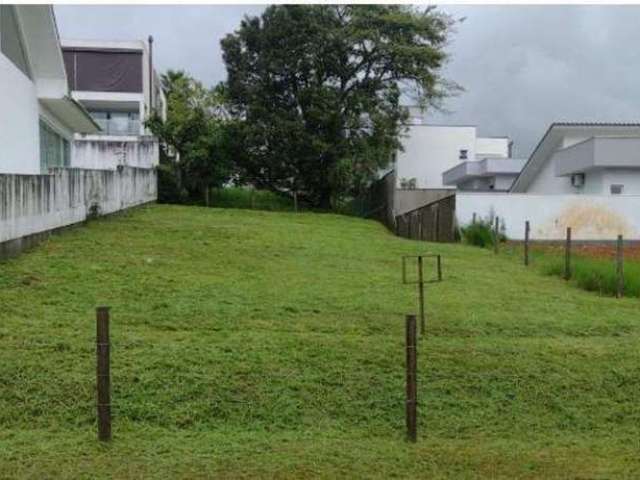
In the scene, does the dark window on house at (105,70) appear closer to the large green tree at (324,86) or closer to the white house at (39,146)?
the large green tree at (324,86)

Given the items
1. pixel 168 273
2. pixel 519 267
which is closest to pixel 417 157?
pixel 519 267

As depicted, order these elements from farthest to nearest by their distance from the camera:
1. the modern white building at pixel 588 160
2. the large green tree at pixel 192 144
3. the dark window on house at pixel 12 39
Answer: the large green tree at pixel 192 144, the modern white building at pixel 588 160, the dark window on house at pixel 12 39

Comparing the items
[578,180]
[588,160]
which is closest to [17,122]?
[588,160]

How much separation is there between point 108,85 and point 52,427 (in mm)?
33538

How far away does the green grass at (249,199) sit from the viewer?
29422 mm

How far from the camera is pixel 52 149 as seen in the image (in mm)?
18172

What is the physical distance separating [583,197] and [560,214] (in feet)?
2.78

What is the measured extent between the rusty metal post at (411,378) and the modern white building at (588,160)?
66.9ft

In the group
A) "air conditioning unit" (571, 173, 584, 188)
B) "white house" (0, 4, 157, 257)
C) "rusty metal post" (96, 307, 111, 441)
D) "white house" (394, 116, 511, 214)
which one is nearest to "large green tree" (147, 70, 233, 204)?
"white house" (0, 4, 157, 257)

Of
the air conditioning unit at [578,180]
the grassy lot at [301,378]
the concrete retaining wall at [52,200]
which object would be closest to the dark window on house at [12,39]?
the concrete retaining wall at [52,200]

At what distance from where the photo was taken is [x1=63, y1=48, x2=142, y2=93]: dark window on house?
115ft

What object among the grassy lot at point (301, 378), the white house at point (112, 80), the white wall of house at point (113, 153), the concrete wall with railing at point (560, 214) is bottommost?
the grassy lot at point (301, 378)

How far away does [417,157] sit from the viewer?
3962 cm

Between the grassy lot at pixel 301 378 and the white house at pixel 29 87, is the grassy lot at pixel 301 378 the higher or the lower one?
the lower one
